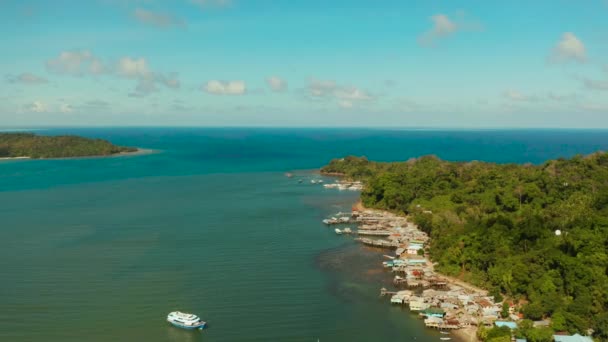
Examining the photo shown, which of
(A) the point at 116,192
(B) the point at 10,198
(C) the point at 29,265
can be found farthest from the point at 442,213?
(B) the point at 10,198

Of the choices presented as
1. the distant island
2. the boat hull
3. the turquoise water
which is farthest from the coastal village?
the distant island

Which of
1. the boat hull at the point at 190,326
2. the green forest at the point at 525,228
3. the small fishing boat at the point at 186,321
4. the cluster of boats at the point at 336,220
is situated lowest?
the boat hull at the point at 190,326

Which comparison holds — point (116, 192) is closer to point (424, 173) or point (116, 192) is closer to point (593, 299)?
point (424, 173)

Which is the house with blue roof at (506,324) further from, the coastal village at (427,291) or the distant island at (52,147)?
the distant island at (52,147)

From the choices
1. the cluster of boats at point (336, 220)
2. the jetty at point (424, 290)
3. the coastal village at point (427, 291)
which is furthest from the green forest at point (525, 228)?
the cluster of boats at point (336, 220)

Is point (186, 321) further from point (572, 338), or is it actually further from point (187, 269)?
point (572, 338)

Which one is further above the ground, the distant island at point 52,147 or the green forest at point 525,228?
the distant island at point 52,147
